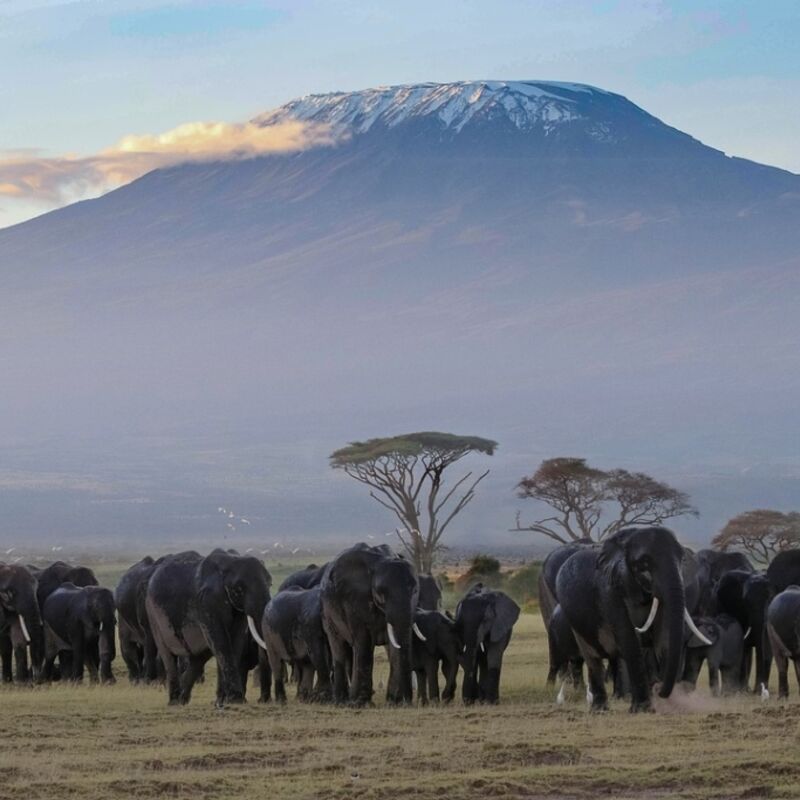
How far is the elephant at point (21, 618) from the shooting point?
102ft

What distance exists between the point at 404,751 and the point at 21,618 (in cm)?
1362

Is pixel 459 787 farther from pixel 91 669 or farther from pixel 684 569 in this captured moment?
pixel 91 669

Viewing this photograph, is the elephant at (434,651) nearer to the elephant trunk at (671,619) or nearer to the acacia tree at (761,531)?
the elephant trunk at (671,619)

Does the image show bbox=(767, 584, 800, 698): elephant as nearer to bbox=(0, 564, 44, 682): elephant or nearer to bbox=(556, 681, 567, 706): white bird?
bbox=(556, 681, 567, 706): white bird

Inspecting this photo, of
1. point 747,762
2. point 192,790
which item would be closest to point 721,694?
point 747,762

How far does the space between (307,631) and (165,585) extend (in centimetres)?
192

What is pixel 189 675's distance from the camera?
25969 millimetres

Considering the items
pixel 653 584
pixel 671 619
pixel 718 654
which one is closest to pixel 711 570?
pixel 718 654

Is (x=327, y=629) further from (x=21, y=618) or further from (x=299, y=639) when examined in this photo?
(x=21, y=618)

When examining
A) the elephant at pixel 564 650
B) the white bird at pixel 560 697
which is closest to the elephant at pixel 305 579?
the elephant at pixel 564 650

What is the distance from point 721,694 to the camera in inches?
1006

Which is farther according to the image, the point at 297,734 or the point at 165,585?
the point at 165,585

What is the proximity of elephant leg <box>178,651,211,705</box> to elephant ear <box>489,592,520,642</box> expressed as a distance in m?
3.66

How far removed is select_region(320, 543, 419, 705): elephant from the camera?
24.4 metres
